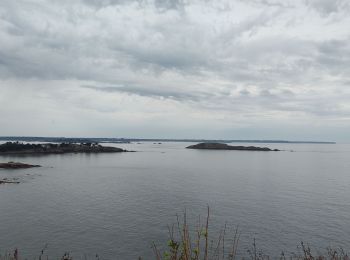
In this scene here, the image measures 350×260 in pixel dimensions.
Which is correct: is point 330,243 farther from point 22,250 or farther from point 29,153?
point 29,153

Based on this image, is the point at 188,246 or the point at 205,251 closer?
the point at 205,251

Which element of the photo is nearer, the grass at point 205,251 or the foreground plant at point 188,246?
the foreground plant at point 188,246

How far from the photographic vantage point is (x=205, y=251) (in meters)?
6.16

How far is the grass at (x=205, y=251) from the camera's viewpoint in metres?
6.48

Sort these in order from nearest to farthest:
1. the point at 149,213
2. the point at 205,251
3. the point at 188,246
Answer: the point at 205,251 → the point at 188,246 → the point at 149,213

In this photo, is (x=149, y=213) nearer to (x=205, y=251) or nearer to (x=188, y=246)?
(x=188, y=246)

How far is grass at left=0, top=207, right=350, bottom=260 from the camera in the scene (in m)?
6.48

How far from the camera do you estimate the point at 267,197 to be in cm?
5656

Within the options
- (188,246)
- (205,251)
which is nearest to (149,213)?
(188,246)

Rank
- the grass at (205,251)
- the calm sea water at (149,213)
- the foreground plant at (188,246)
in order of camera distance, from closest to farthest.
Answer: the foreground plant at (188,246)
the grass at (205,251)
the calm sea water at (149,213)

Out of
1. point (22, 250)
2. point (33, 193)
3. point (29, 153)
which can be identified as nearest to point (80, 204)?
point (33, 193)

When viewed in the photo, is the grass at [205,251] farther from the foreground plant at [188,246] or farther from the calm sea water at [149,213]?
the calm sea water at [149,213]

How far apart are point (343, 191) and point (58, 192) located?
2056 inches

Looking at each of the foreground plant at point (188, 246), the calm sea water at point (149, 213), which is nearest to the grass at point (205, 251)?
the foreground plant at point (188, 246)
